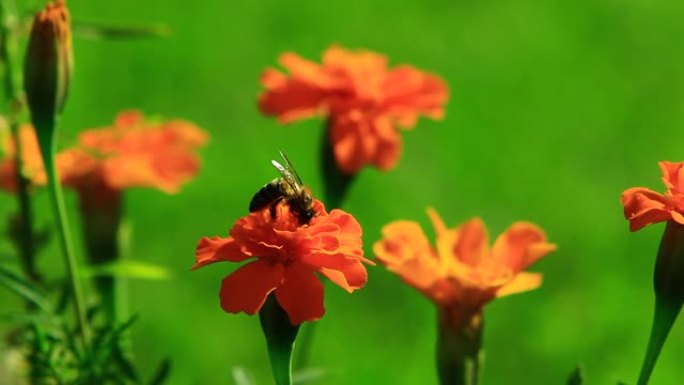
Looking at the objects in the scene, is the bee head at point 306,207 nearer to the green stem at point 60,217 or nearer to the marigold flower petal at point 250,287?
the marigold flower petal at point 250,287

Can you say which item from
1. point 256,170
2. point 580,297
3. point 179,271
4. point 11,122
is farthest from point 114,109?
point 11,122

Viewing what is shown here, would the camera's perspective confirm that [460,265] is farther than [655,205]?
Yes

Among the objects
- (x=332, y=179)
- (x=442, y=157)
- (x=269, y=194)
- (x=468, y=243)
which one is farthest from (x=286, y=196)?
(x=442, y=157)

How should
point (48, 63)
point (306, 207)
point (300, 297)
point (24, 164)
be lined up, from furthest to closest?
1. point (24, 164)
2. point (48, 63)
3. point (306, 207)
4. point (300, 297)

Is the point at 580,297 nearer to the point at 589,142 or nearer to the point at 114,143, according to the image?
the point at 589,142

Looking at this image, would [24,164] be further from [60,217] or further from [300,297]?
[300,297]

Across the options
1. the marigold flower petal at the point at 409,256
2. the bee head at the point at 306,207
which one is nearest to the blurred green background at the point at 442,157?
the marigold flower petal at the point at 409,256

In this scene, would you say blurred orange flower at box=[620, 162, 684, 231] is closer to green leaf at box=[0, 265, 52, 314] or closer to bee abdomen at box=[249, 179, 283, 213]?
bee abdomen at box=[249, 179, 283, 213]
